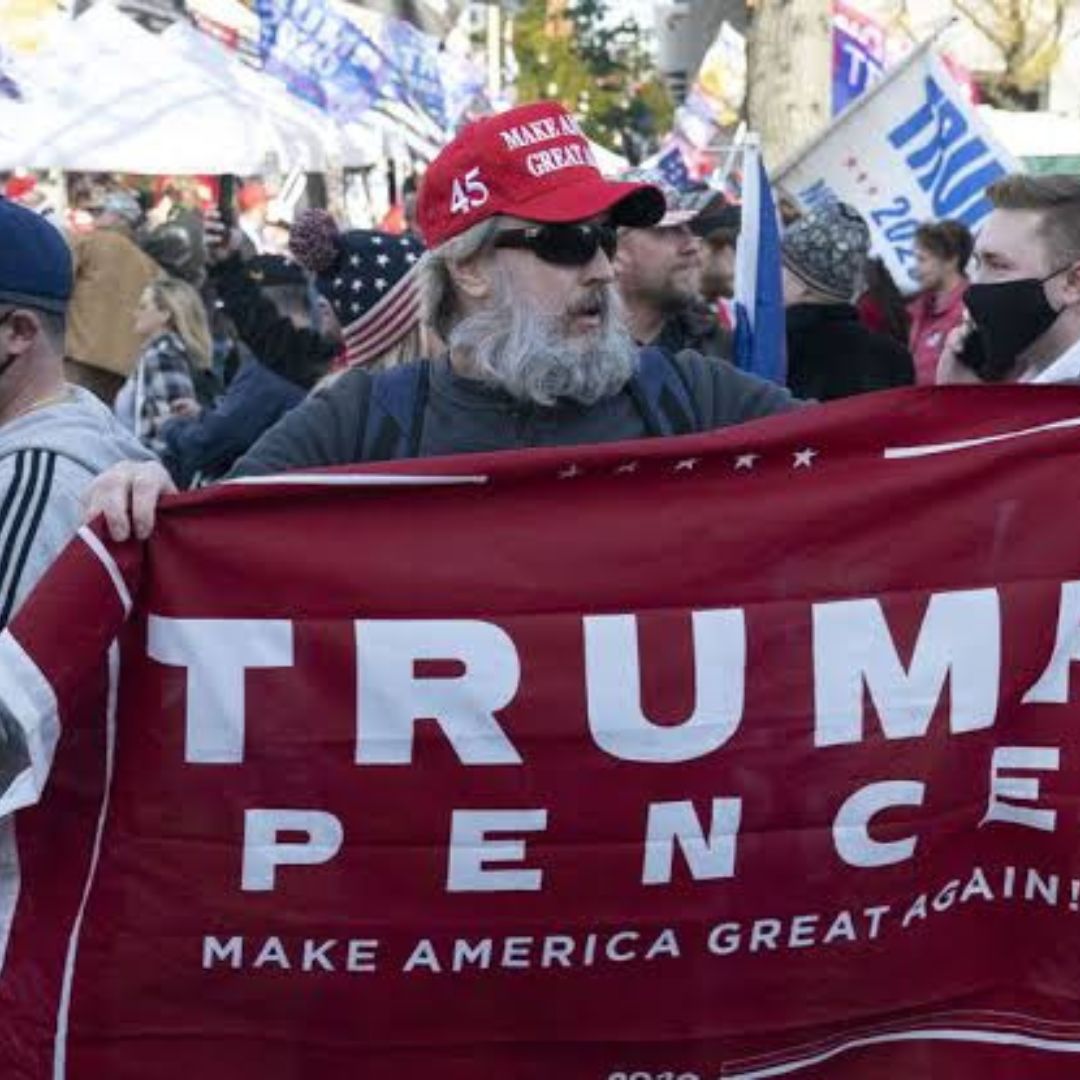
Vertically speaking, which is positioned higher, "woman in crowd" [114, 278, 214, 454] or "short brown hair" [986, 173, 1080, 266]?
"short brown hair" [986, 173, 1080, 266]

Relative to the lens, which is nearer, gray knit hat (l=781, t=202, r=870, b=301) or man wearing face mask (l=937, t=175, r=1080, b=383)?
man wearing face mask (l=937, t=175, r=1080, b=383)

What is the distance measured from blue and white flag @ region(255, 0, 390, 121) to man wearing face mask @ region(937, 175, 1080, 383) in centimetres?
1568

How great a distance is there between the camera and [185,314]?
1064cm

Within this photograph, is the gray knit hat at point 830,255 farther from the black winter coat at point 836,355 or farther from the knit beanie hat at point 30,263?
the knit beanie hat at point 30,263

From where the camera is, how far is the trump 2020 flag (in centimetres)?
727

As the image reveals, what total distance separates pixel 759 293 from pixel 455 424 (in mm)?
3693

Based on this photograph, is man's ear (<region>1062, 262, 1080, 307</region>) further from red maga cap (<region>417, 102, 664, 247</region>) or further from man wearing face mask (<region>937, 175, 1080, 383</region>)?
red maga cap (<region>417, 102, 664, 247</region>)

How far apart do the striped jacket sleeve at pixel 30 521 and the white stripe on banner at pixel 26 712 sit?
1.01ft

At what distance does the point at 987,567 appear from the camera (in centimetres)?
361

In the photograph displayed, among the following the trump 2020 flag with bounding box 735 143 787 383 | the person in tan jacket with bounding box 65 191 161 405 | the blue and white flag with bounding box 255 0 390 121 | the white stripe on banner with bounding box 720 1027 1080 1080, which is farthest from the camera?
the blue and white flag with bounding box 255 0 390 121

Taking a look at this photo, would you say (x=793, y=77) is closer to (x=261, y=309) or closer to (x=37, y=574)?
(x=261, y=309)

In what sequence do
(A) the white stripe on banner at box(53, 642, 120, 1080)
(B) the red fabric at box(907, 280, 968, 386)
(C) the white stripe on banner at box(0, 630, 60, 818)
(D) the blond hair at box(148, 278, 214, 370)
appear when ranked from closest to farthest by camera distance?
1. (C) the white stripe on banner at box(0, 630, 60, 818)
2. (A) the white stripe on banner at box(53, 642, 120, 1080)
3. (B) the red fabric at box(907, 280, 968, 386)
4. (D) the blond hair at box(148, 278, 214, 370)

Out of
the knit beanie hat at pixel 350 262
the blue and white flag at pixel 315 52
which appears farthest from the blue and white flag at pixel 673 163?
the knit beanie hat at pixel 350 262

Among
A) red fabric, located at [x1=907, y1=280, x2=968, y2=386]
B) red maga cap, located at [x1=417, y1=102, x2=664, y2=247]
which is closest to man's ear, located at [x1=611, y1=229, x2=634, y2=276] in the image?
red fabric, located at [x1=907, y1=280, x2=968, y2=386]
